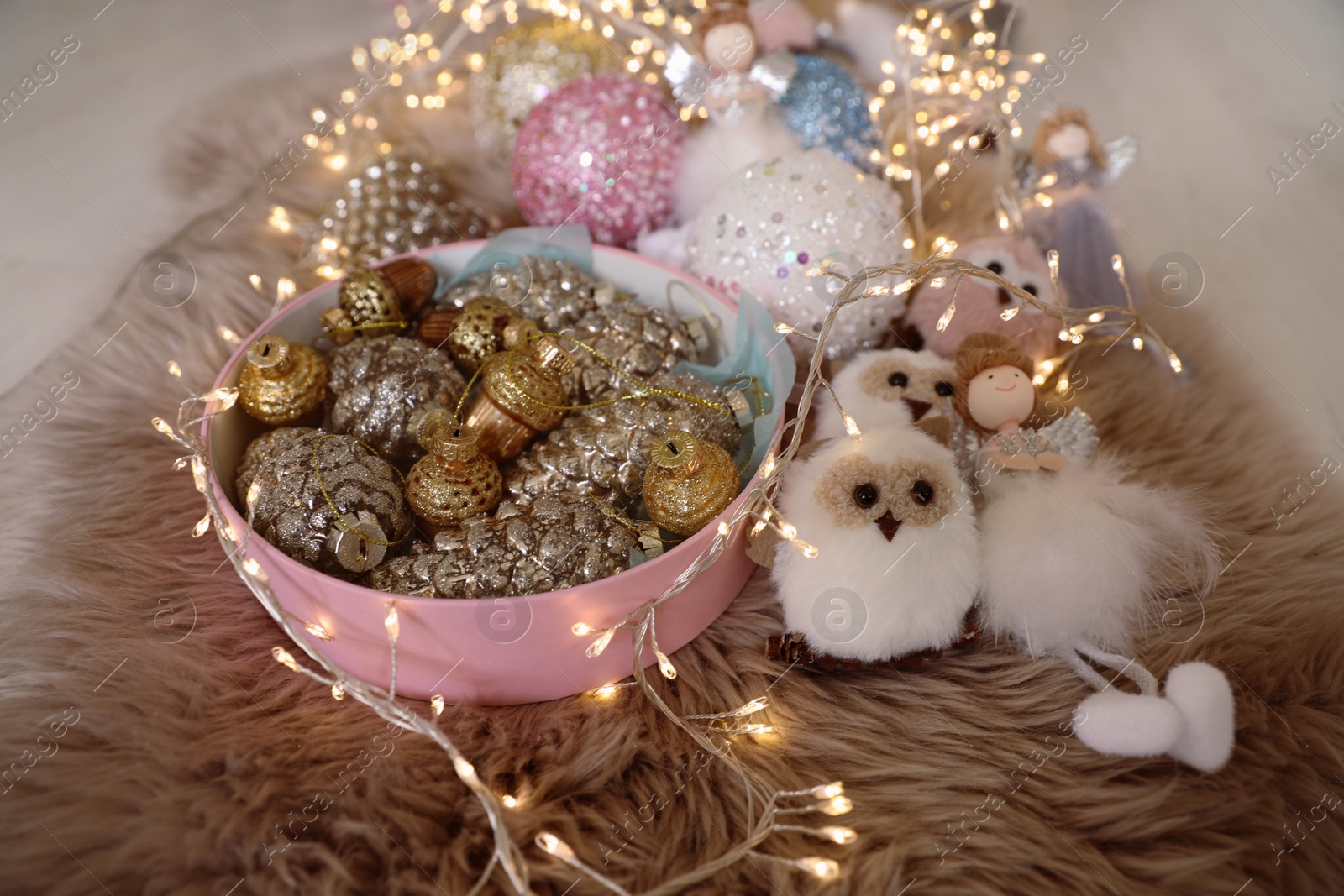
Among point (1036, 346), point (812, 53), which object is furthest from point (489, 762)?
point (812, 53)

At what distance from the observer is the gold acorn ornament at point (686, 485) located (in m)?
0.92

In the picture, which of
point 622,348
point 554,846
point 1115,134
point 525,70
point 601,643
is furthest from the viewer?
point 1115,134

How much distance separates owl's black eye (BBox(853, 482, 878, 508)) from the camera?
2.93 feet

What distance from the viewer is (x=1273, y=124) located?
1691mm

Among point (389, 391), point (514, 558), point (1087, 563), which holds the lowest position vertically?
point (1087, 563)

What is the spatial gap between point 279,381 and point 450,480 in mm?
248

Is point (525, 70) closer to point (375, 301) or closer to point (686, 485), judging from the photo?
point (375, 301)

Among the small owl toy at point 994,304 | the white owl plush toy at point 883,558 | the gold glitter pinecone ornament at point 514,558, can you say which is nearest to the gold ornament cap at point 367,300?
the gold glitter pinecone ornament at point 514,558

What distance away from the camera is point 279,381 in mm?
1021

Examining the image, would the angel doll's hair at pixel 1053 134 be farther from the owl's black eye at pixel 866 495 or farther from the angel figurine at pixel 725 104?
the owl's black eye at pixel 866 495

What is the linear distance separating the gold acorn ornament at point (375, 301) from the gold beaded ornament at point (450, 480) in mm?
231

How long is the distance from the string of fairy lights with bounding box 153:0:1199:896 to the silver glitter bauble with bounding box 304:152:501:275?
4cm

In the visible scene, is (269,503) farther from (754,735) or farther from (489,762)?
(754,735)

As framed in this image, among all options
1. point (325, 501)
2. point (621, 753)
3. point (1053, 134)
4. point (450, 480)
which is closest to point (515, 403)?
point (450, 480)
